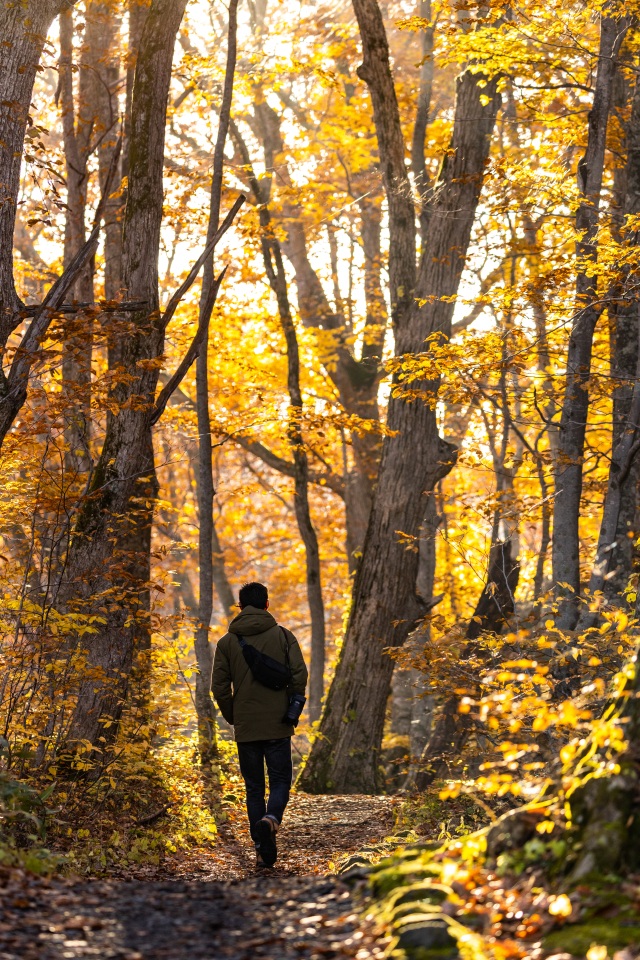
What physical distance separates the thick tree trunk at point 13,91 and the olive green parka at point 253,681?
317 centimetres

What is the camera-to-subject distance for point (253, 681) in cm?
756

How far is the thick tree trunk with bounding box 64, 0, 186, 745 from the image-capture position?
352 inches

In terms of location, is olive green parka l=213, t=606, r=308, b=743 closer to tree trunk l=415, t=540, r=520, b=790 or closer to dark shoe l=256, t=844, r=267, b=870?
dark shoe l=256, t=844, r=267, b=870

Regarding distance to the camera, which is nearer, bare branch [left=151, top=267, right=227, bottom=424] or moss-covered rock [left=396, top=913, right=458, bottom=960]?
moss-covered rock [left=396, top=913, right=458, bottom=960]

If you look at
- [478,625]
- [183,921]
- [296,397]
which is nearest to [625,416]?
[478,625]

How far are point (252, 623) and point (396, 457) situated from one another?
18.2 ft

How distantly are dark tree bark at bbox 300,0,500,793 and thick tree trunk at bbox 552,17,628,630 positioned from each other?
2189 mm

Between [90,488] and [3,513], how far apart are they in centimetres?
84

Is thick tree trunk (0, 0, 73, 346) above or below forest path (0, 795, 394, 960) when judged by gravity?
above

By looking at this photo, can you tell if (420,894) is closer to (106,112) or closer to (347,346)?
(106,112)

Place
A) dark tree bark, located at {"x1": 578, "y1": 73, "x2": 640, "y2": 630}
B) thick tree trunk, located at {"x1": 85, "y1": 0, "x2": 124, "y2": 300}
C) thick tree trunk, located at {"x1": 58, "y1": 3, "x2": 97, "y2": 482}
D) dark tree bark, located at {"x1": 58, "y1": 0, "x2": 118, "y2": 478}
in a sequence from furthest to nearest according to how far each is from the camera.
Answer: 1. thick tree trunk, located at {"x1": 85, "y1": 0, "x2": 124, "y2": 300}
2. dark tree bark, located at {"x1": 58, "y1": 0, "x2": 118, "y2": 478}
3. thick tree trunk, located at {"x1": 58, "y1": 3, "x2": 97, "y2": 482}
4. dark tree bark, located at {"x1": 578, "y1": 73, "x2": 640, "y2": 630}

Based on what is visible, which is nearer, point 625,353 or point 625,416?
point 625,416

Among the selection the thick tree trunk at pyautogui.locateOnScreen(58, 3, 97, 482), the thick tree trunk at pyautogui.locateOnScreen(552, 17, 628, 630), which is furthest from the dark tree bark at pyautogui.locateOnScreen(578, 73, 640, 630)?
the thick tree trunk at pyautogui.locateOnScreen(58, 3, 97, 482)

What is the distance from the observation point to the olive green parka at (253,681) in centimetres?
750
